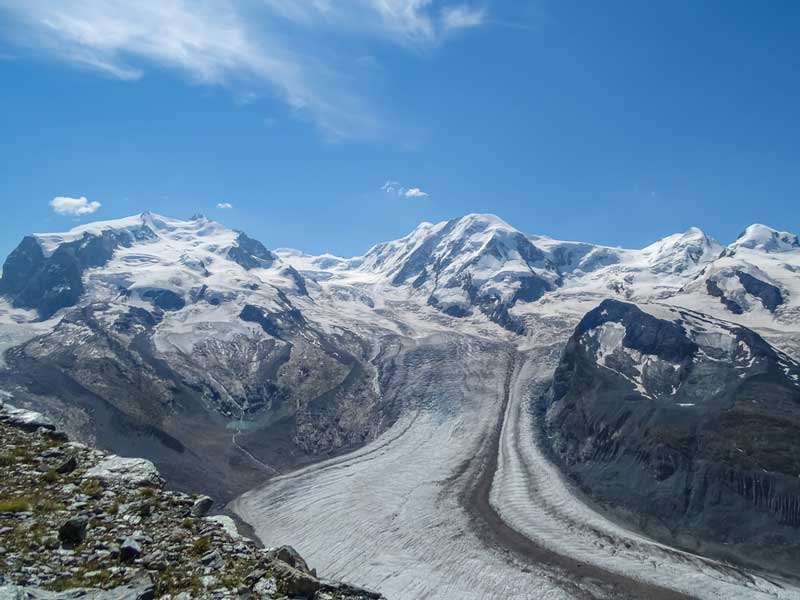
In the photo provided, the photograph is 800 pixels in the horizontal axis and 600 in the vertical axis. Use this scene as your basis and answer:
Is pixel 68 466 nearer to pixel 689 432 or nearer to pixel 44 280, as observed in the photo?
pixel 689 432

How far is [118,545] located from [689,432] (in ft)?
234

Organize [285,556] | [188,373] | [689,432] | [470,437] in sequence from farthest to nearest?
[188,373], [470,437], [689,432], [285,556]

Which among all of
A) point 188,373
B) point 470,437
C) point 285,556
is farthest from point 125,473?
point 188,373

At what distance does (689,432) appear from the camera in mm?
68125

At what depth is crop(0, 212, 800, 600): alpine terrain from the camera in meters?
49.0

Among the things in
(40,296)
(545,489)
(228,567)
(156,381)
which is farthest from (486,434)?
(40,296)

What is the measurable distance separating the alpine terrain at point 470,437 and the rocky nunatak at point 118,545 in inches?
1306

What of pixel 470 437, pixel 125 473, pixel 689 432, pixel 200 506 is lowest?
pixel 470 437

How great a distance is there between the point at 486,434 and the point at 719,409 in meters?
33.3

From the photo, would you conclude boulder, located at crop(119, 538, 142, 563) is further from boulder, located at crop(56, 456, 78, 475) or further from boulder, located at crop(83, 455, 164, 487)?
boulder, located at crop(56, 456, 78, 475)

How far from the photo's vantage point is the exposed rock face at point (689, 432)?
54.5m

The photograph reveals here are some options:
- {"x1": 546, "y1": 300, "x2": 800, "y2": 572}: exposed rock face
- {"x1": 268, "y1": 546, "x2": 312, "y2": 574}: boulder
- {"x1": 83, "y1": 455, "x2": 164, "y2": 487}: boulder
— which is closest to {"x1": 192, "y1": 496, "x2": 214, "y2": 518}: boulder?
{"x1": 83, "y1": 455, "x2": 164, "y2": 487}: boulder

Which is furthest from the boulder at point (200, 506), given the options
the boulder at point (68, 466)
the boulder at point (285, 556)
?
the boulder at point (68, 466)

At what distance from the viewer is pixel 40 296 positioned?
174250 millimetres
